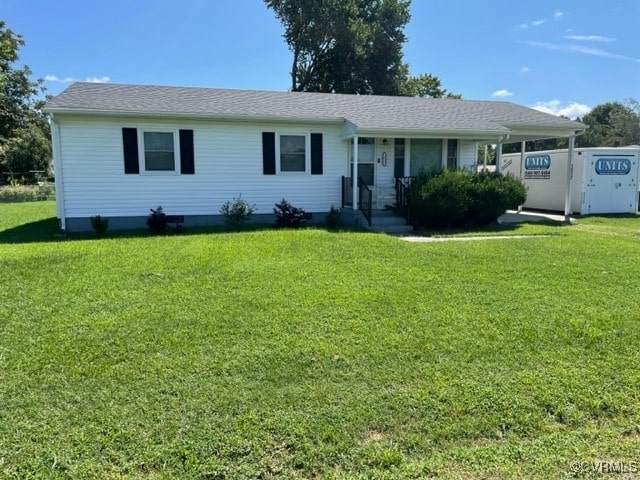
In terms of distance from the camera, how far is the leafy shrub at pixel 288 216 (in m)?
12.1

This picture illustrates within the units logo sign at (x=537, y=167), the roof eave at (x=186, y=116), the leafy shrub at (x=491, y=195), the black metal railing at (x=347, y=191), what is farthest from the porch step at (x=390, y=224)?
the units logo sign at (x=537, y=167)

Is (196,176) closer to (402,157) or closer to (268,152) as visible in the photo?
(268,152)

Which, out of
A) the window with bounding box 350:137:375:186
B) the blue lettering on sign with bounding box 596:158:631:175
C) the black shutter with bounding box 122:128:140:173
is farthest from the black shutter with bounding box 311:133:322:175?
the blue lettering on sign with bounding box 596:158:631:175

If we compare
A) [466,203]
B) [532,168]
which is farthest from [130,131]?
[532,168]

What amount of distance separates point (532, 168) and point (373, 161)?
8.07 meters

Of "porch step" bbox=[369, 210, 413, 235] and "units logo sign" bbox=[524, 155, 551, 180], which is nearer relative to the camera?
"porch step" bbox=[369, 210, 413, 235]

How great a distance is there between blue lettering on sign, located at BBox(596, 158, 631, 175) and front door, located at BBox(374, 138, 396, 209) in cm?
776

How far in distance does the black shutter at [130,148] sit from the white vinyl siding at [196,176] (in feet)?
0.34

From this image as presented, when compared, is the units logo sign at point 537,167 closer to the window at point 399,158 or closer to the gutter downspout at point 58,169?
the window at point 399,158

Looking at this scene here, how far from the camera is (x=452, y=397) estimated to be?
138 inches

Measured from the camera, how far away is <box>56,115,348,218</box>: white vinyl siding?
11602 millimetres

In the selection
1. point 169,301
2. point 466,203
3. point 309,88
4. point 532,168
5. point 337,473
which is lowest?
point 337,473

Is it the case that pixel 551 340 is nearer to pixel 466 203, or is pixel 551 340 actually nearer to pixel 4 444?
pixel 4 444

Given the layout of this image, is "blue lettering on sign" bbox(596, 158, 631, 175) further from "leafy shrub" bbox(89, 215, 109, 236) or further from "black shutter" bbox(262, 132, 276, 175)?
"leafy shrub" bbox(89, 215, 109, 236)
